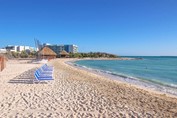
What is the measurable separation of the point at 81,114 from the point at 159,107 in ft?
7.85

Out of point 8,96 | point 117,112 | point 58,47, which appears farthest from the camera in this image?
point 58,47

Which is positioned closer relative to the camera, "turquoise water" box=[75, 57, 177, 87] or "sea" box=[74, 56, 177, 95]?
"sea" box=[74, 56, 177, 95]

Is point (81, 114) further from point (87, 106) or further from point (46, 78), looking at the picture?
point (46, 78)

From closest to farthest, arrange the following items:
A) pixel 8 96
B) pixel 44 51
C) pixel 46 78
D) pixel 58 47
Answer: pixel 8 96 → pixel 46 78 → pixel 44 51 → pixel 58 47

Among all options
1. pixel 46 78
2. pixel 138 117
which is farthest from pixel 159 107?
pixel 46 78

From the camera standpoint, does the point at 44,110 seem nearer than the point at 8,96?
Yes

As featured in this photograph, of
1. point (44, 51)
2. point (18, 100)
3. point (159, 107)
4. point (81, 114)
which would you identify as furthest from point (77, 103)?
point (44, 51)

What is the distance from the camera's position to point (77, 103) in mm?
6031

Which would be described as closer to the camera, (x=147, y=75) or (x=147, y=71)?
(x=147, y=75)

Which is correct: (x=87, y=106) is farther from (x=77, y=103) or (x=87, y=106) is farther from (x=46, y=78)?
(x=46, y=78)

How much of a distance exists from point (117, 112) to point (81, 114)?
3.04 feet

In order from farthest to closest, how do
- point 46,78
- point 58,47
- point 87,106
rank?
point 58,47 < point 46,78 < point 87,106

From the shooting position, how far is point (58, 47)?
12019 centimetres

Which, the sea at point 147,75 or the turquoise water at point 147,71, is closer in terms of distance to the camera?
the sea at point 147,75
